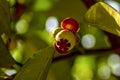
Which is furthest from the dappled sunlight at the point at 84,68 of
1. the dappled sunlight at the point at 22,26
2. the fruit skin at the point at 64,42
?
the fruit skin at the point at 64,42

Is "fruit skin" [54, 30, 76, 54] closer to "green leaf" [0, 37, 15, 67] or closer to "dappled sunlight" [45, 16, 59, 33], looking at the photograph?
"green leaf" [0, 37, 15, 67]

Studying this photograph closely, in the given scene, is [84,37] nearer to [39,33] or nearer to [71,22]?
[39,33]

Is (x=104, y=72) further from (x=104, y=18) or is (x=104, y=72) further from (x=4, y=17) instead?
(x=104, y=18)

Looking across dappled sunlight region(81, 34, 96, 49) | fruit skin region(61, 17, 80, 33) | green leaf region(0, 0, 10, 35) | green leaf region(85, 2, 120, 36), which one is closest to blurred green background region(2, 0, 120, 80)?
dappled sunlight region(81, 34, 96, 49)

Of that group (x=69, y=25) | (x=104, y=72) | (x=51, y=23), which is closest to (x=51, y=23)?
(x=51, y=23)

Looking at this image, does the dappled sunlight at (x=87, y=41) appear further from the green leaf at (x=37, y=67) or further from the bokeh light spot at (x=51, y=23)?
the green leaf at (x=37, y=67)
